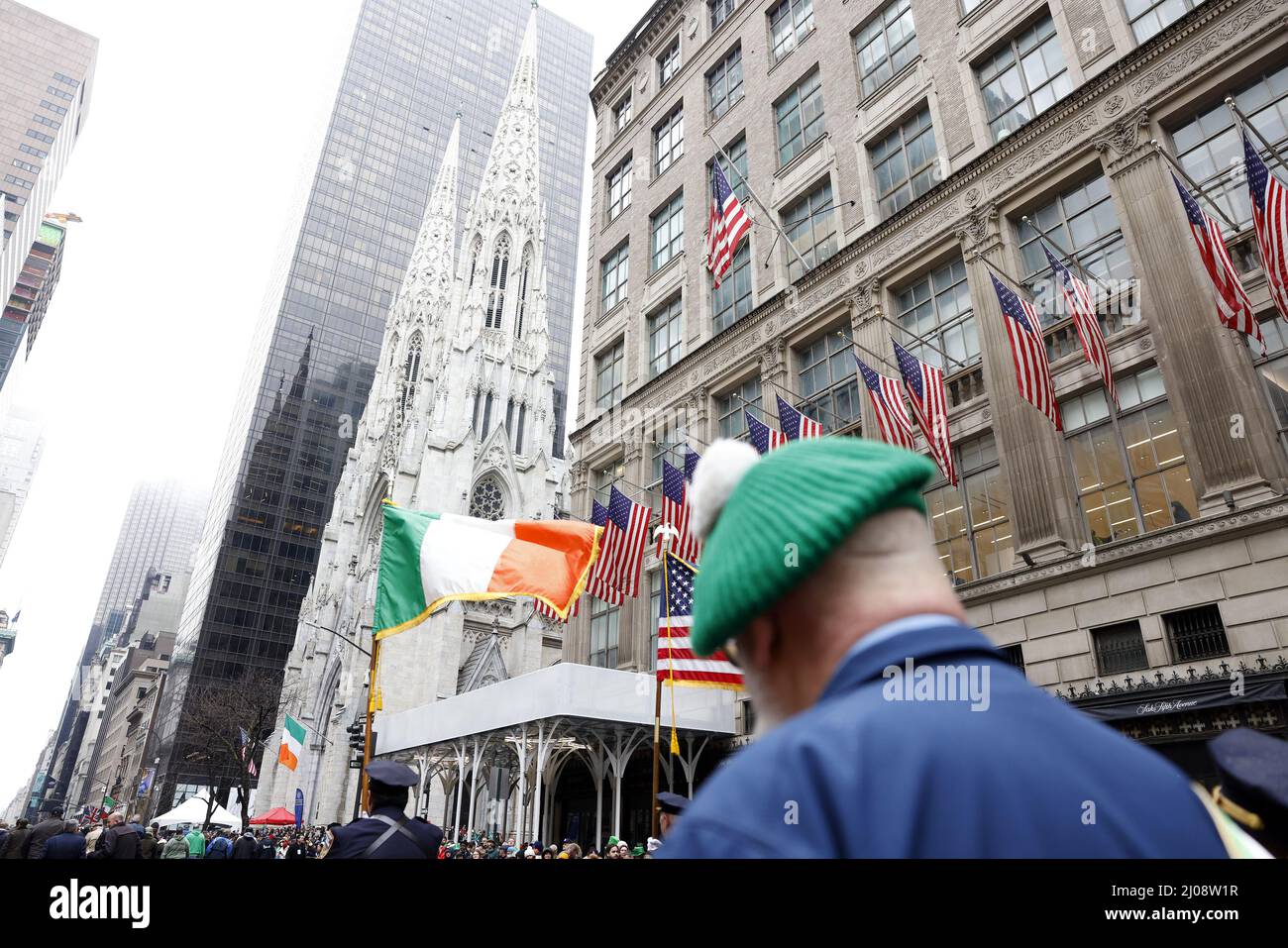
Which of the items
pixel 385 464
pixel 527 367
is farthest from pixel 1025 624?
pixel 385 464

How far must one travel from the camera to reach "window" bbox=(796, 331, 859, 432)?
68.6ft

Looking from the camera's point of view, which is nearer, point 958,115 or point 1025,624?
point 1025,624

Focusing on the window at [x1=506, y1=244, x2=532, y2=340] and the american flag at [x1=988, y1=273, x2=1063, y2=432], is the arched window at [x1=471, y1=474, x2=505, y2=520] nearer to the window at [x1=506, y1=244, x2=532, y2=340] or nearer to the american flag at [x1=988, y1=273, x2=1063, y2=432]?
the window at [x1=506, y1=244, x2=532, y2=340]

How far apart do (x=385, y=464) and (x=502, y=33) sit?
354 ft

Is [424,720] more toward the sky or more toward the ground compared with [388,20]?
more toward the ground

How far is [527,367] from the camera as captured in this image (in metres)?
66.8

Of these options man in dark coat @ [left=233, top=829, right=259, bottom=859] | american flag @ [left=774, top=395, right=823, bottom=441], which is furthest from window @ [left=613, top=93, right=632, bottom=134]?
man in dark coat @ [left=233, top=829, right=259, bottom=859]

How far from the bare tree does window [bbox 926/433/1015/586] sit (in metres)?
50.9

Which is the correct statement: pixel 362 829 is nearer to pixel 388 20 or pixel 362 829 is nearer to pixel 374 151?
pixel 374 151

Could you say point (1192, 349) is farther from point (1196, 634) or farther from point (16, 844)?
point (16, 844)

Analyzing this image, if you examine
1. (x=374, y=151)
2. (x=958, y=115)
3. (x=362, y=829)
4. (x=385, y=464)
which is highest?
(x=374, y=151)

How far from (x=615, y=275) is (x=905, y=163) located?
14482 mm

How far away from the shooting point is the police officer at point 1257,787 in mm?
1280
